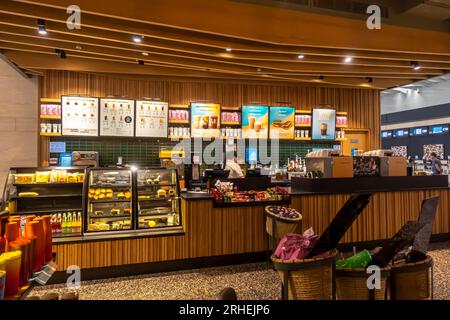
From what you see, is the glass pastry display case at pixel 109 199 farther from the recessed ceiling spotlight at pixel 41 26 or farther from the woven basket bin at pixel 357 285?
the woven basket bin at pixel 357 285

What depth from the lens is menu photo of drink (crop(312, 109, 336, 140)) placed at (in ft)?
26.7

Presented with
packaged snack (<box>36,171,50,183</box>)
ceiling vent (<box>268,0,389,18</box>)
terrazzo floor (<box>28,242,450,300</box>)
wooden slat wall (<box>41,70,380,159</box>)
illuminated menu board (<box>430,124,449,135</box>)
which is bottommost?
terrazzo floor (<box>28,242,450,300</box>)

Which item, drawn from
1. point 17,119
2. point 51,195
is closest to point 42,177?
point 51,195

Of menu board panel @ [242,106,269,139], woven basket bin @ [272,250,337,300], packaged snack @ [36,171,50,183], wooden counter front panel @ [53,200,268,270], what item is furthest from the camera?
menu board panel @ [242,106,269,139]

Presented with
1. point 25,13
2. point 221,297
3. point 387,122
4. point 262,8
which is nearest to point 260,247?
point 221,297

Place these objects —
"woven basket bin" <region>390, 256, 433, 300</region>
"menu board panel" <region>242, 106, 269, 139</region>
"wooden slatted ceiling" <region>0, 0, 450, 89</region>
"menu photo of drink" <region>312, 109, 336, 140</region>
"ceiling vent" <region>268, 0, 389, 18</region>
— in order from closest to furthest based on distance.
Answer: "woven basket bin" <region>390, 256, 433, 300</region> → "wooden slatted ceiling" <region>0, 0, 450, 89</region> → "ceiling vent" <region>268, 0, 389, 18</region> → "menu board panel" <region>242, 106, 269, 139</region> → "menu photo of drink" <region>312, 109, 336, 140</region>

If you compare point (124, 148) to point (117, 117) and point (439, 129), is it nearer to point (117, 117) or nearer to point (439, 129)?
point (117, 117)

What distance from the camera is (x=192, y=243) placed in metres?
4.18

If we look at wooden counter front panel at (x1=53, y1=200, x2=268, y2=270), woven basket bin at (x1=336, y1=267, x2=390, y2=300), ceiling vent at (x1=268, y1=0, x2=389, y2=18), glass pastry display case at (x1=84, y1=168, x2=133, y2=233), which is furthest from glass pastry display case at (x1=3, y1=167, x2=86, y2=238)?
ceiling vent at (x1=268, y1=0, x2=389, y2=18)

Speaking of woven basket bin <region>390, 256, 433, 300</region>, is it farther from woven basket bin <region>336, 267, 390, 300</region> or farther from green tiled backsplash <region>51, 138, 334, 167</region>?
green tiled backsplash <region>51, 138, 334, 167</region>

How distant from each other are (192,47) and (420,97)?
504 inches

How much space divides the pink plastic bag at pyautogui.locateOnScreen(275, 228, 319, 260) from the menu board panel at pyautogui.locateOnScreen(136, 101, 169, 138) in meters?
5.04

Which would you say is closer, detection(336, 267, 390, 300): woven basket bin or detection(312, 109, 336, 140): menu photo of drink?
detection(336, 267, 390, 300): woven basket bin

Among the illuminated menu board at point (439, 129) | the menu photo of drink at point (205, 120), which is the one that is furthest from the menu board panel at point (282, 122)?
the illuminated menu board at point (439, 129)
